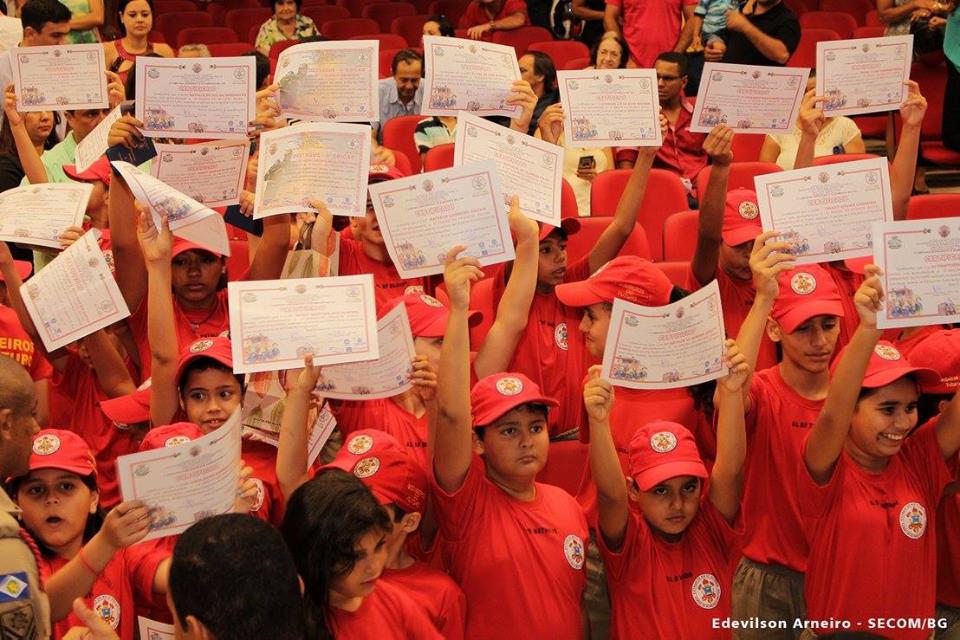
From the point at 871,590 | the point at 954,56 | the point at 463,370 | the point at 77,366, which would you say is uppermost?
the point at 954,56

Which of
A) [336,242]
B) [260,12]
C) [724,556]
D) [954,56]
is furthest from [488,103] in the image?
[260,12]

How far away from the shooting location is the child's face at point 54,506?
3.28 metres

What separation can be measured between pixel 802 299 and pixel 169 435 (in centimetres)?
196

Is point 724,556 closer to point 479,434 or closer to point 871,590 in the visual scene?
point 871,590

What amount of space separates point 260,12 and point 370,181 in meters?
5.92

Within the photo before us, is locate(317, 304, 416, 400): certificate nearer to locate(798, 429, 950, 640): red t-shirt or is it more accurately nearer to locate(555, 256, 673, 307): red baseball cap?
locate(555, 256, 673, 307): red baseball cap

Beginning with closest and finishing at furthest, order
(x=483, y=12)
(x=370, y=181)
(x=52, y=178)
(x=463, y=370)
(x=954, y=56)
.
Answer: (x=463, y=370) < (x=370, y=181) < (x=52, y=178) < (x=954, y=56) < (x=483, y=12)

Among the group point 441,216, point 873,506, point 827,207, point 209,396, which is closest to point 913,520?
point 873,506

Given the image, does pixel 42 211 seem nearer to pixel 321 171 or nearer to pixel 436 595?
pixel 321 171

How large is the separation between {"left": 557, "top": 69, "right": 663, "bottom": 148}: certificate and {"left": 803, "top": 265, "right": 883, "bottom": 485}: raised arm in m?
1.34

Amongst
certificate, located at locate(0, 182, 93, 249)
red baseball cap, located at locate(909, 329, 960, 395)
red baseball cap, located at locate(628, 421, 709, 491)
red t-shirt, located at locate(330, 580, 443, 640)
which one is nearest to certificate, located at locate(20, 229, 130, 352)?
certificate, located at locate(0, 182, 93, 249)

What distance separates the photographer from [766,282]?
371 centimetres

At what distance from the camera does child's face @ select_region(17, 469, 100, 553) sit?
3.28m

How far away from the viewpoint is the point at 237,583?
2.38m
